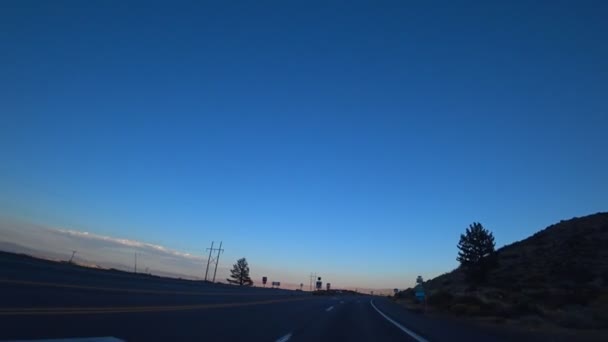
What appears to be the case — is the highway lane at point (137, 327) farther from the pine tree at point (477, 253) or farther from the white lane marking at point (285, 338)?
the pine tree at point (477, 253)

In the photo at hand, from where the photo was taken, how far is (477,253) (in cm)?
6281

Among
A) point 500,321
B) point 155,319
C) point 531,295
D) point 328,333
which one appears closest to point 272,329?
point 328,333

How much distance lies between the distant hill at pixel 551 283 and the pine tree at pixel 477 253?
1531mm

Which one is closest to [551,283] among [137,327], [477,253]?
[477,253]

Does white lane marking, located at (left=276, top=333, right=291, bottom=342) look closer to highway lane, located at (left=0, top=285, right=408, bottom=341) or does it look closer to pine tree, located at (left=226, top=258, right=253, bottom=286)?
highway lane, located at (left=0, top=285, right=408, bottom=341)

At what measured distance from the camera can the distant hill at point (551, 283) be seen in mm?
25656

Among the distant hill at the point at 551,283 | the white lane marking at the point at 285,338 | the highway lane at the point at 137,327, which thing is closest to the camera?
the highway lane at the point at 137,327

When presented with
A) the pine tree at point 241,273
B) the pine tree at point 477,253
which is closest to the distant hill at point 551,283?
the pine tree at point 477,253

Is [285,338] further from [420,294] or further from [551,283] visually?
[551,283]

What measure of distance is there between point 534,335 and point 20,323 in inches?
624

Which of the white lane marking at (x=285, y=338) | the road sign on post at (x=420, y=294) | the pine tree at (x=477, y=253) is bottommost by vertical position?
the white lane marking at (x=285, y=338)

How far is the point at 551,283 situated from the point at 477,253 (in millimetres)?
15610

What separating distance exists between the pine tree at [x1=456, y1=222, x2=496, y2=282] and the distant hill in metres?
1.53

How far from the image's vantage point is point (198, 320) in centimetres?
1295
